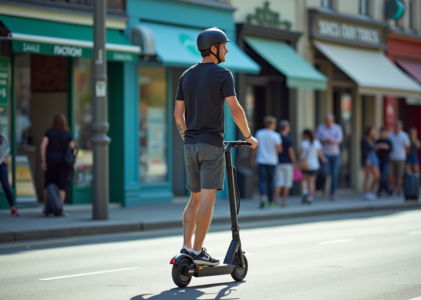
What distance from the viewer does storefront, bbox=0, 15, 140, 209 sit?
47.8 ft

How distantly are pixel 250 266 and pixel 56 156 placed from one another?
627 cm

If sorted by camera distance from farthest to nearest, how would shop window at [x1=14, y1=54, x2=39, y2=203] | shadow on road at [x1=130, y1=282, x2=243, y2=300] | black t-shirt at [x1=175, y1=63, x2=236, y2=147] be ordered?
1. shop window at [x1=14, y1=54, x2=39, y2=203]
2. black t-shirt at [x1=175, y1=63, x2=236, y2=147]
3. shadow on road at [x1=130, y1=282, x2=243, y2=300]

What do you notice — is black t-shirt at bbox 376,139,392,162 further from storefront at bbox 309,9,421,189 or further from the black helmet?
the black helmet

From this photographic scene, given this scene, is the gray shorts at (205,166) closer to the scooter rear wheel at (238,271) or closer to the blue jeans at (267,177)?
the scooter rear wheel at (238,271)

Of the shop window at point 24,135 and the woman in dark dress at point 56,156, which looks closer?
the woman in dark dress at point 56,156

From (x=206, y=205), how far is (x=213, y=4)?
40.3ft

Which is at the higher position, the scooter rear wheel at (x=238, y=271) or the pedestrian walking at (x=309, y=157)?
the pedestrian walking at (x=309, y=157)

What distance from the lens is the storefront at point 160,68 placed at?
16.7 metres

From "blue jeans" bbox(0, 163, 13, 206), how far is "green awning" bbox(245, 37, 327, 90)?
846cm

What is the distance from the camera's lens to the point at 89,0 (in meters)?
15.6

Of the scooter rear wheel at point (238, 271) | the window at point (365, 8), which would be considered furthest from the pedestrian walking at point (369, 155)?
the scooter rear wheel at point (238, 271)

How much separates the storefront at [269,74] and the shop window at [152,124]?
2443 millimetres

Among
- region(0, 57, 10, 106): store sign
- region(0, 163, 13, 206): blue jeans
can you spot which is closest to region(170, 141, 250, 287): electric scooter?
region(0, 163, 13, 206): blue jeans

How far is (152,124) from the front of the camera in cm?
1745
